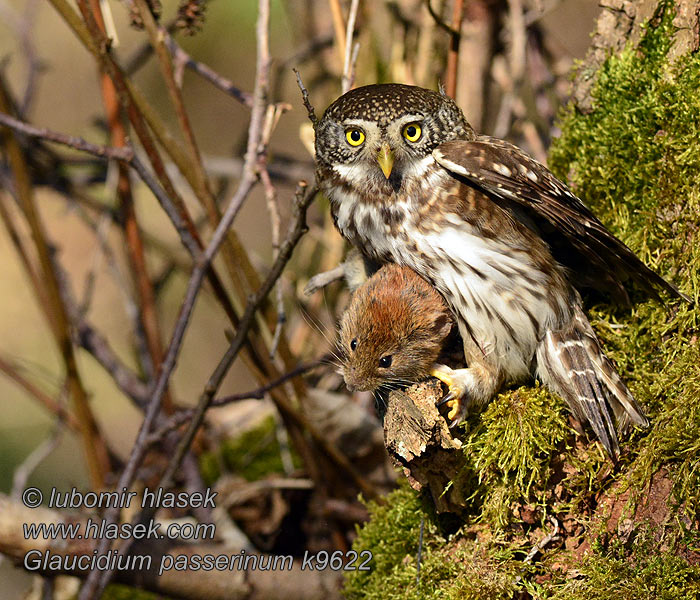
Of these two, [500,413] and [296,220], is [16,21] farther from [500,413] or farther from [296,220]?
[500,413]

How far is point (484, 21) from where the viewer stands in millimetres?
4016

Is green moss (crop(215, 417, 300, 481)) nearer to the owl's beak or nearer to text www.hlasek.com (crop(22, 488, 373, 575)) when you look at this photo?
text www.hlasek.com (crop(22, 488, 373, 575))

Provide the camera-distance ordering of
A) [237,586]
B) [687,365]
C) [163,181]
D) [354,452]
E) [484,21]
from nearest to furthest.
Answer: [687,365]
[163,181]
[237,586]
[354,452]
[484,21]

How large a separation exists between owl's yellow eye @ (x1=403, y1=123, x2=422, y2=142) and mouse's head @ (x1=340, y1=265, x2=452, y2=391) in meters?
0.47

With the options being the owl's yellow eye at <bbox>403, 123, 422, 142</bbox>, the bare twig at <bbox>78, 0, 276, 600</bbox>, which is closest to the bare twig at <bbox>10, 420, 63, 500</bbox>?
the bare twig at <bbox>78, 0, 276, 600</bbox>

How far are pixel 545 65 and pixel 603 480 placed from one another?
2.75 metres

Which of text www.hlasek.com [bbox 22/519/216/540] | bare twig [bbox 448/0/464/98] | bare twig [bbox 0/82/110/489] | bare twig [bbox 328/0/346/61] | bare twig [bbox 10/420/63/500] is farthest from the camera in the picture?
bare twig [bbox 10/420/63/500]

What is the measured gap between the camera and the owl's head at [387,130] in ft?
8.09

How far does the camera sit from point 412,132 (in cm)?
251

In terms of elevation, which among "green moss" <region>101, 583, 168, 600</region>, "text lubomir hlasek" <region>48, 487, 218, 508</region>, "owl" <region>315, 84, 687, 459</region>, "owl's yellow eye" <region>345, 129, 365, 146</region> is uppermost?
"owl's yellow eye" <region>345, 129, 365, 146</region>

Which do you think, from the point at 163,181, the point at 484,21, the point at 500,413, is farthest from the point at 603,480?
the point at 484,21

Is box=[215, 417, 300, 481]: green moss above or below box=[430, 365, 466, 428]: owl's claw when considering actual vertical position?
below

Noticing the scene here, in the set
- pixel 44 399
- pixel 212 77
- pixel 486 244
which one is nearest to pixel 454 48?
pixel 486 244

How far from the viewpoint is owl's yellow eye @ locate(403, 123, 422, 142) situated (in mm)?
2504
